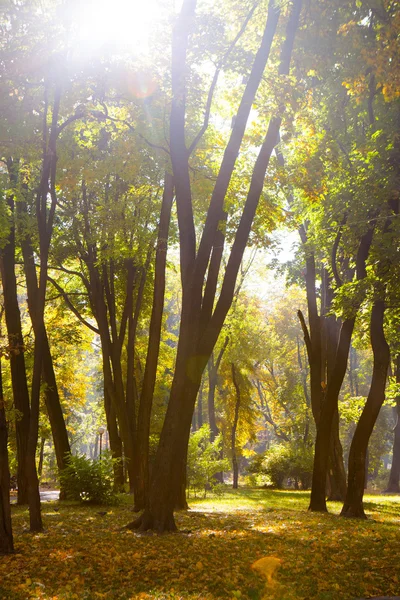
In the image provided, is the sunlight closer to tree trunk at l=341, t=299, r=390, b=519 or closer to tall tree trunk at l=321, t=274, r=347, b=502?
tree trunk at l=341, t=299, r=390, b=519

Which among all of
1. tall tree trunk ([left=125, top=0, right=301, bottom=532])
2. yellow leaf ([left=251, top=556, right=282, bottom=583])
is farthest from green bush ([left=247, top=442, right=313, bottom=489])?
yellow leaf ([left=251, top=556, right=282, bottom=583])

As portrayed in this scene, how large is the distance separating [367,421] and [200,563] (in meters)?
7.47

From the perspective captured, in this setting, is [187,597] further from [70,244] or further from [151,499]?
[70,244]

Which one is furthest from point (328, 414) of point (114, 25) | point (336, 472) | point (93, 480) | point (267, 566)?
point (114, 25)

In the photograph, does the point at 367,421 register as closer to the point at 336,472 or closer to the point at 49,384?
the point at 336,472

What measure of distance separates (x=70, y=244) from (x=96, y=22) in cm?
762

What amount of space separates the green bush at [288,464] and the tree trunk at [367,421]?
720 inches

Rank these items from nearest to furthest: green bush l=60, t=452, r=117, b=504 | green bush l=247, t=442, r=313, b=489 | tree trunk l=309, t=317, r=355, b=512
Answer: tree trunk l=309, t=317, r=355, b=512 → green bush l=60, t=452, r=117, b=504 → green bush l=247, t=442, r=313, b=489

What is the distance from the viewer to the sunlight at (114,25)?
1052 cm

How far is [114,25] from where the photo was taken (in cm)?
1079

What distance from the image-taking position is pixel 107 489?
16.6 meters

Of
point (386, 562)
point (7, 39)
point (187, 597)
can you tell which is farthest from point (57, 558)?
point (7, 39)

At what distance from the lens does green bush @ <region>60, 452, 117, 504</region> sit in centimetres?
1644

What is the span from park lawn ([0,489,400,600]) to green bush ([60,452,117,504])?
525cm
